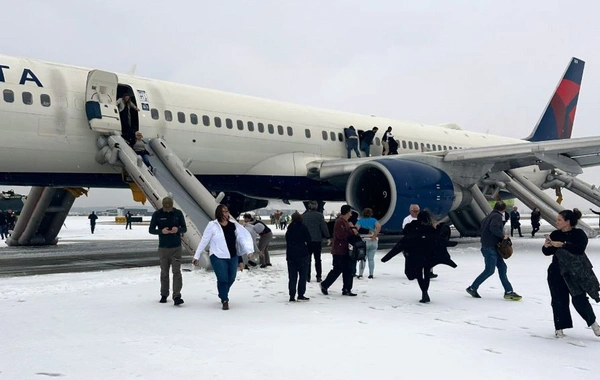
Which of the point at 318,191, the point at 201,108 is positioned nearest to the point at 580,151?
the point at 318,191

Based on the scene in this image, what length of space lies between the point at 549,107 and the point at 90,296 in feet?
73.8

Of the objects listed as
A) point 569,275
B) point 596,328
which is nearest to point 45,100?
point 569,275

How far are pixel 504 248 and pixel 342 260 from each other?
2.09m

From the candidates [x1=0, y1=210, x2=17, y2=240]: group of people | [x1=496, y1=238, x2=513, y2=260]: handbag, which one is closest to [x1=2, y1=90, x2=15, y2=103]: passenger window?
[x1=496, y1=238, x2=513, y2=260]: handbag

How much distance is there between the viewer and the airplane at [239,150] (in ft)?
33.7

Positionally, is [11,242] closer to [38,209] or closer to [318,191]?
[38,209]

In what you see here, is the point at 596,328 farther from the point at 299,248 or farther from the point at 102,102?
the point at 102,102

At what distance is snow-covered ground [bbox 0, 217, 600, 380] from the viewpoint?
12.8 feet

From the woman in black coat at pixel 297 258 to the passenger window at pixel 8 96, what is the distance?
638 centimetres

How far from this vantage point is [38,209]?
15414 millimetres

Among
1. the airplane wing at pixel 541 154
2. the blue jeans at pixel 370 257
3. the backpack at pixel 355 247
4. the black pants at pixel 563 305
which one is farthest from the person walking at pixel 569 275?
the airplane wing at pixel 541 154

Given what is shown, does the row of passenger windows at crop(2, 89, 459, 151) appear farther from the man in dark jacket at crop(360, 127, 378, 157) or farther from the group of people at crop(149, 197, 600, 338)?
the group of people at crop(149, 197, 600, 338)

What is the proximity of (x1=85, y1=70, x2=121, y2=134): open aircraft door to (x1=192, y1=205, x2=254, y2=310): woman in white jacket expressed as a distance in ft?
17.7

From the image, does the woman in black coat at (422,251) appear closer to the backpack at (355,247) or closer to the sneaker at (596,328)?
the backpack at (355,247)
